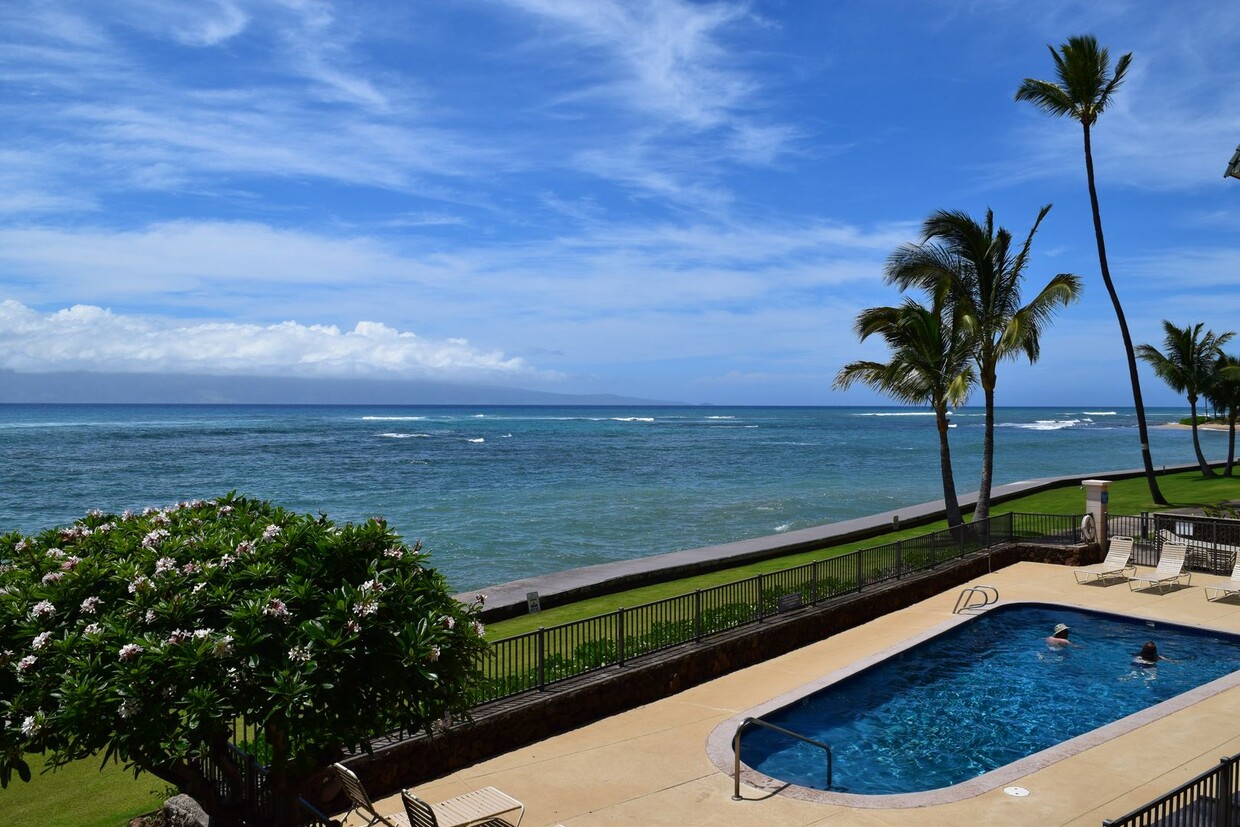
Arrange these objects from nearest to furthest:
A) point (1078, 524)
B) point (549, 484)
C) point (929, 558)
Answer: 1. point (929, 558)
2. point (1078, 524)
3. point (549, 484)

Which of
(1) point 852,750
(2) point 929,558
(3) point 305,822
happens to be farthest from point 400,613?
(2) point 929,558

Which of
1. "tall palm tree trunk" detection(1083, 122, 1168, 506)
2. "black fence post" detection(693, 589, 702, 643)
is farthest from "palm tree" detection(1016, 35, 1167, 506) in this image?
"black fence post" detection(693, 589, 702, 643)

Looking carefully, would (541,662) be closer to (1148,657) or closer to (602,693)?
(602,693)

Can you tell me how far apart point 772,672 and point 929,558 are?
771cm

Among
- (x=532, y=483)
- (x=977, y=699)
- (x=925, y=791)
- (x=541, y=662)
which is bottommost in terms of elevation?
(x=532, y=483)

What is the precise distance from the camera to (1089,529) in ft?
75.6

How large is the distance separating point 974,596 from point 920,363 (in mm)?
8956

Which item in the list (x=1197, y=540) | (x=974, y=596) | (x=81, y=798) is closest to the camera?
(x=81, y=798)

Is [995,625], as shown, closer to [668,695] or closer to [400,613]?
[668,695]

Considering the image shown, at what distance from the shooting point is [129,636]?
5.84 metres

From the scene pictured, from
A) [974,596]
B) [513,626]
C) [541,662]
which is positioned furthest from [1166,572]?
[541,662]

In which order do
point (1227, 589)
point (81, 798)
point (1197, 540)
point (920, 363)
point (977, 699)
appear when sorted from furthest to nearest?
point (920, 363) → point (1197, 540) → point (1227, 589) → point (977, 699) → point (81, 798)

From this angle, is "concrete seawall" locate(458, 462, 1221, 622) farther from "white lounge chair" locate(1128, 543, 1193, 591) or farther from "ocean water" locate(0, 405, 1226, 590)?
"white lounge chair" locate(1128, 543, 1193, 591)

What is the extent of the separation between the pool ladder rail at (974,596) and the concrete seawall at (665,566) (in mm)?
5786
